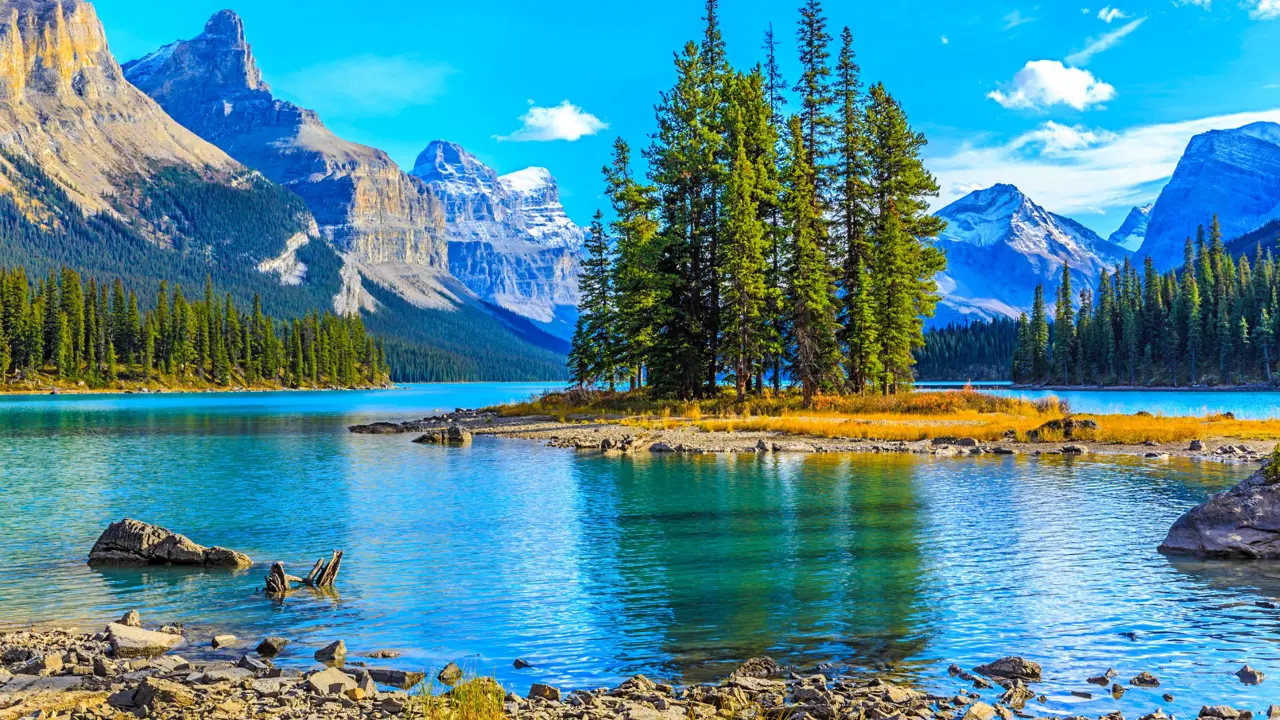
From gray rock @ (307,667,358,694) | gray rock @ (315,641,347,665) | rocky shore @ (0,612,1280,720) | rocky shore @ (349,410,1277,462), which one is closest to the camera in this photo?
rocky shore @ (0,612,1280,720)

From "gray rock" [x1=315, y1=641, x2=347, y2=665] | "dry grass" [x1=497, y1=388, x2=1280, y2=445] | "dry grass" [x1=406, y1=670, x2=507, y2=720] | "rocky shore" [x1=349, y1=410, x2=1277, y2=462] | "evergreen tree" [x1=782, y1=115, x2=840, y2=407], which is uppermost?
"evergreen tree" [x1=782, y1=115, x2=840, y2=407]

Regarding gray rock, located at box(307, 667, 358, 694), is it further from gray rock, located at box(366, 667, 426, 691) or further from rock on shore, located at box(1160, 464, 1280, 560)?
rock on shore, located at box(1160, 464, 1280, 560)

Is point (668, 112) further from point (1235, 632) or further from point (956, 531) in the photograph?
point (1235, 632)

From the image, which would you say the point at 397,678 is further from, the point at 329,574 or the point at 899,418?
the point at 899,418

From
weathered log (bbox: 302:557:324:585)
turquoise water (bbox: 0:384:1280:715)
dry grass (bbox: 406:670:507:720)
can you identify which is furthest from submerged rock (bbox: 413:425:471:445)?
dry grass (bbox: 406:670:507:720)

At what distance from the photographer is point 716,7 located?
62.2 meters

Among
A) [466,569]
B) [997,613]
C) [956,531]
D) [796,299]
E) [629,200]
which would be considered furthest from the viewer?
[629,200]

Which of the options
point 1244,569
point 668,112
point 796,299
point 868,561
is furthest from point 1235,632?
point 668,112

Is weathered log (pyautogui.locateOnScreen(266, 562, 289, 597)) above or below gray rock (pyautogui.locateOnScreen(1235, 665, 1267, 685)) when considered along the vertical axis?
above

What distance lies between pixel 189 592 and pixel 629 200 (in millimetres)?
54054

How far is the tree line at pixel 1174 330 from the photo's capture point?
516ft

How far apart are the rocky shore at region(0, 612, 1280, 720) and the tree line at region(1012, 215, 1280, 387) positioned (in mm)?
170780

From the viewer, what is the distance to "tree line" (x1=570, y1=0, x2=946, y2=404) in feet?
187

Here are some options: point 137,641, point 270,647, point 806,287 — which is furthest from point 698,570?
point 806,287
